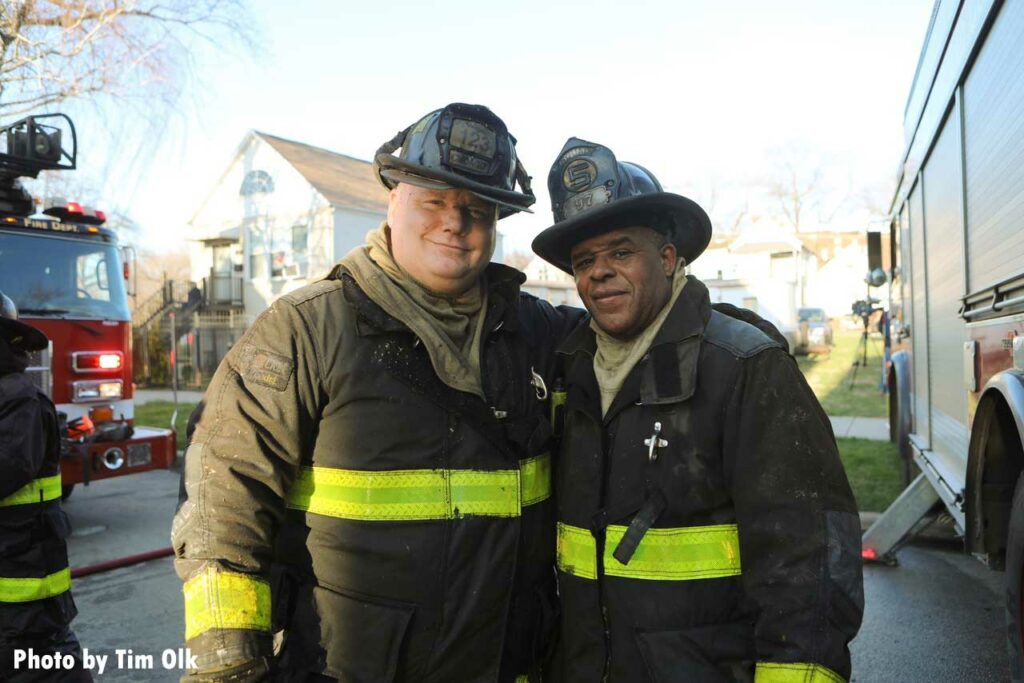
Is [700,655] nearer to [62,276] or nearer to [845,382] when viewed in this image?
[62,276]

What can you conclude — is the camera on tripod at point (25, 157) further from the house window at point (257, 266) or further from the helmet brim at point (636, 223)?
the house window at point (257, 266)

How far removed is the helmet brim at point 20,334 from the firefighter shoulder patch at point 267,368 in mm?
1856

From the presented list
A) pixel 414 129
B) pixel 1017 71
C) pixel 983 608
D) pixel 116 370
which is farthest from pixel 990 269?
pixel 116 370

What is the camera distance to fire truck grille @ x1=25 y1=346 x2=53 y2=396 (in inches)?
251

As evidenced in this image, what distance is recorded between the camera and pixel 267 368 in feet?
5.92

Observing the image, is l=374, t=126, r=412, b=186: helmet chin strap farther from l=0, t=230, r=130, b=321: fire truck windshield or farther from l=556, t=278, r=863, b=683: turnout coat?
l=0, t=230, r=130, b=321: fire truck windshield

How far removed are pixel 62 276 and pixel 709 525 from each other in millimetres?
6572

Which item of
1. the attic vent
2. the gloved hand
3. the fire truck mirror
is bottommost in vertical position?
the gloved hand

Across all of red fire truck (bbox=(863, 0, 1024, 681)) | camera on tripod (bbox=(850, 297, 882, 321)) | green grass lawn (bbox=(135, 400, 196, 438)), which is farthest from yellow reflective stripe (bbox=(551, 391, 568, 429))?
green grass lawn (bbox=(135, 400, 196, 438))

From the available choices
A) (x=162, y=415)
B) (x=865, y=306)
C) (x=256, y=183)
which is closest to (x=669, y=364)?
(x=865, y=306)

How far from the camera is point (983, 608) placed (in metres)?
4.66

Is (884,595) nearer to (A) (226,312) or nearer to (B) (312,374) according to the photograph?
(B) (312,374)

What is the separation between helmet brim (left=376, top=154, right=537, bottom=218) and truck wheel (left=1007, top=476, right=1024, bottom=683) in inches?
75.4

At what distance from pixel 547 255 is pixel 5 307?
2510 mm
